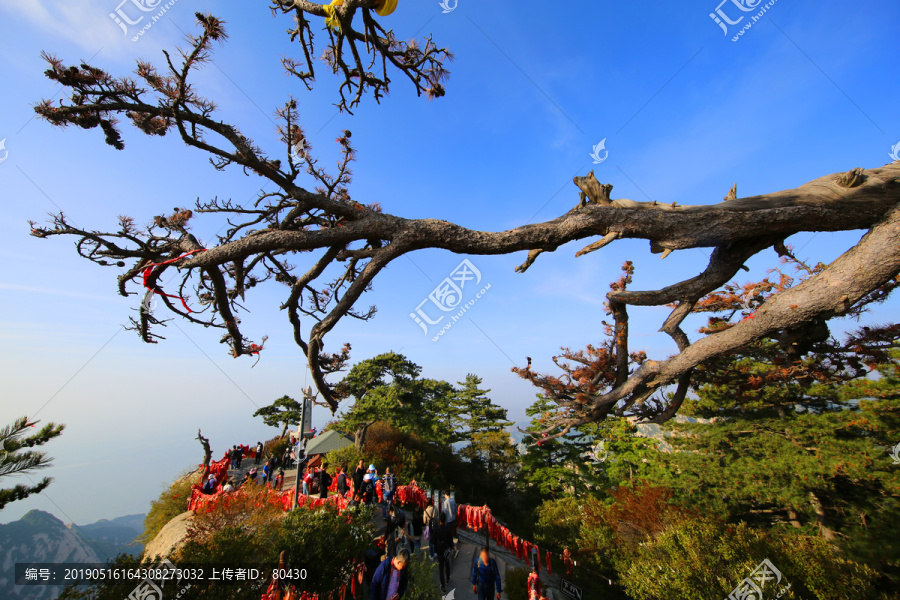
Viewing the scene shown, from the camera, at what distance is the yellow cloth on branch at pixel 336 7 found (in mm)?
2937

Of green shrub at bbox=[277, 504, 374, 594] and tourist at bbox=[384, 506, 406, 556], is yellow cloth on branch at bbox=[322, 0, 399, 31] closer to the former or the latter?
green shrub at bbox=[277, 504, 374, 594]

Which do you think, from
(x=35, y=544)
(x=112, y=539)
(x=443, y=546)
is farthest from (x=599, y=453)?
(x=112, y=539)

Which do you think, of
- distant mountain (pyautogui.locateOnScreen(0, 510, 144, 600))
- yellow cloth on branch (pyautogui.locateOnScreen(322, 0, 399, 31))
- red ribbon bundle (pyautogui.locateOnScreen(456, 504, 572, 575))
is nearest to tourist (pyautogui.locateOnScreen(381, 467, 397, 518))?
red ribbon bundle (pyautogui.locateOnScreen(456, 504, 572, 575))

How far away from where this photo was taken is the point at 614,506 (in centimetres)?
1507

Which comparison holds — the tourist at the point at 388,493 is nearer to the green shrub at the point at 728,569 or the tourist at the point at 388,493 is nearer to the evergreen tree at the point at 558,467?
the green shrub at the point at 728,569

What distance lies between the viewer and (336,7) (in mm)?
2908

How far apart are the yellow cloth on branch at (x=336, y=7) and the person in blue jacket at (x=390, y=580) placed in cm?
630

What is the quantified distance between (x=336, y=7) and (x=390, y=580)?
22.0 ft

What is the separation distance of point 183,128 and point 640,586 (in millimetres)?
10777

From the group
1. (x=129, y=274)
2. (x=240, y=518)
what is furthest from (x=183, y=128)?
(x=240, y=518)

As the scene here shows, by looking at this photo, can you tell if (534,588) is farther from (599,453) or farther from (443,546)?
(599,453)

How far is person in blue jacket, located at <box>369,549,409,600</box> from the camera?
4.64 metres

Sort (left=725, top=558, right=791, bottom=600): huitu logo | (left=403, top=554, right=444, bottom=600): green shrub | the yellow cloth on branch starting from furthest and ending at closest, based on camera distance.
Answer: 1. (left=403, top=554, right=444, bottom=600): green shrub
2. (left=725, top=558, right=791, bottom=600): huitu logo
3. the yellow cloth on branch

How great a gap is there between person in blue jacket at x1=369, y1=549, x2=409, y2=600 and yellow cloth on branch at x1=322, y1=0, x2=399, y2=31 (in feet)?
20.7
